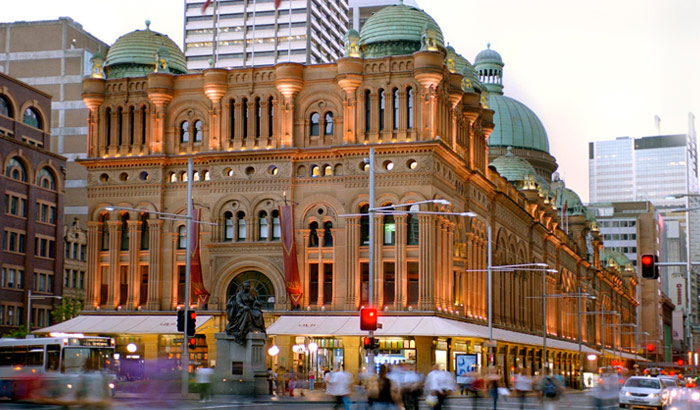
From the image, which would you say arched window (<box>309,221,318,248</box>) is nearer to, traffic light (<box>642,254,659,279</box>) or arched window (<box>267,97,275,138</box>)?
arched window (<box>267,97,275,138</box>)

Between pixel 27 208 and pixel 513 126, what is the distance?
5683 cm

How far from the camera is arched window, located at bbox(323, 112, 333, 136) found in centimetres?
7031

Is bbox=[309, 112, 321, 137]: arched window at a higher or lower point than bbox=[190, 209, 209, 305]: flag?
higher

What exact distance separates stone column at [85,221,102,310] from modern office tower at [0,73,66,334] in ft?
74.1

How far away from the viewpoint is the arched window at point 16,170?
3765 inches

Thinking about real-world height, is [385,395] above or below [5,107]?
below

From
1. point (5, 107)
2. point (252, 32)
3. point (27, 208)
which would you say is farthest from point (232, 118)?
point (252, 32)

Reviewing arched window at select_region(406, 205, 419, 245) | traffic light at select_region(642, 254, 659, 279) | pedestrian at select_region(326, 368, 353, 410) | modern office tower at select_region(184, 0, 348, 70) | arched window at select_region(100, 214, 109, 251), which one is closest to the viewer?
pedestrian at select_region(326, 368, 353, 410)

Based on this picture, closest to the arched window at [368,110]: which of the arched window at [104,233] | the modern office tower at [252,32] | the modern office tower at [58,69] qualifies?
the arched window at [104,233]

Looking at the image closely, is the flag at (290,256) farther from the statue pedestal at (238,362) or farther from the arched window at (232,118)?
the statue pedestal at (238,362)

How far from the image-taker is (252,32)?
17938 cm

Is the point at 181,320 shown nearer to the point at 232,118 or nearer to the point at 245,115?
the point at 245,115

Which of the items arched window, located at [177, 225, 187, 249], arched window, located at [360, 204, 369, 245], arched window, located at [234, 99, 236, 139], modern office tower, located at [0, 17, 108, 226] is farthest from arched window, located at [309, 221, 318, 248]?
modern office tower, located at [0, 17, 108, 226]

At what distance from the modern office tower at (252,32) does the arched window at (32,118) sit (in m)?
74.5
